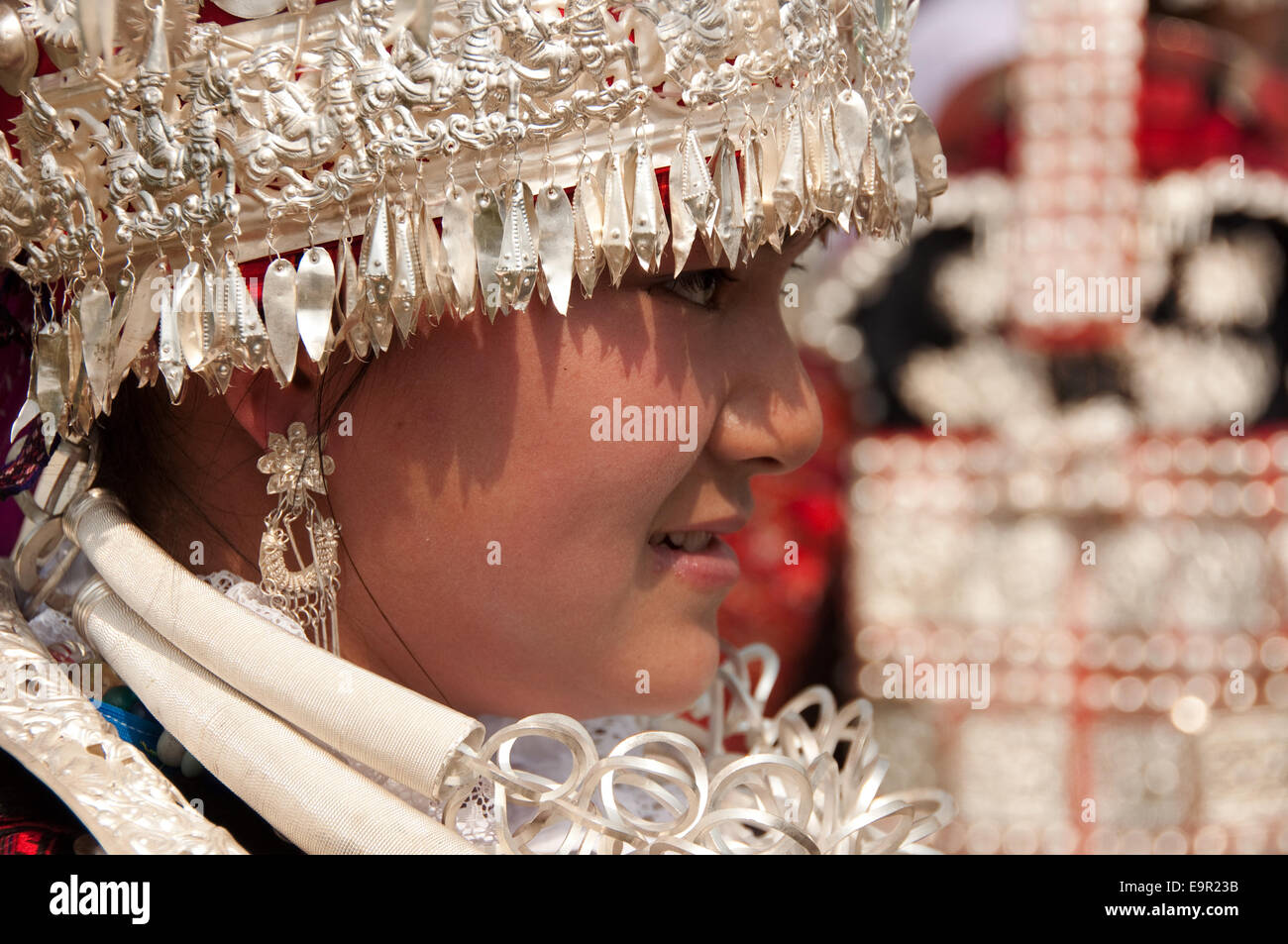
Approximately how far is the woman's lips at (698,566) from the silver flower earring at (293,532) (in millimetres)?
272

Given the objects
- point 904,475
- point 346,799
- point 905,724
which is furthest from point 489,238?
point 905,724

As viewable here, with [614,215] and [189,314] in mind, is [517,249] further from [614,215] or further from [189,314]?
[189,314]

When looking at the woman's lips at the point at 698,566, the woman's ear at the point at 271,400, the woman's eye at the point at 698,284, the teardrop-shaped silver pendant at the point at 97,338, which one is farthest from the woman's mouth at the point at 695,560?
the teardrop-shaped silver pendant at the point at 97,338

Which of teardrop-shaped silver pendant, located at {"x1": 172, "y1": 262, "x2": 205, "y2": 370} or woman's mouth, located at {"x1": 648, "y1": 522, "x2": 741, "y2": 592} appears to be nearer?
teardrop-shaped silver pendant, located at {"x1": 172, "y1": 262, "x2": 205, "y2": 370}

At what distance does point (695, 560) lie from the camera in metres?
1.05

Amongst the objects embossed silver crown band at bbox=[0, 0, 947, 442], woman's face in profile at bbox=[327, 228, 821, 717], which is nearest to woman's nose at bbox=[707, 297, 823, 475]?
woman's face in profile at bbox=[327, 228, 821, 717]

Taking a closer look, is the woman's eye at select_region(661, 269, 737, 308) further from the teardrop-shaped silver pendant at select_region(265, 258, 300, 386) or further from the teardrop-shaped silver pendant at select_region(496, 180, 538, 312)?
the teardrop-shaped silver pendant at select_region(265, 258, 300, 386)

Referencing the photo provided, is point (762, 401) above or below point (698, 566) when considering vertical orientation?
above

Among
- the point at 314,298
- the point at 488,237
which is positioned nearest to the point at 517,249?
the point at 488,237

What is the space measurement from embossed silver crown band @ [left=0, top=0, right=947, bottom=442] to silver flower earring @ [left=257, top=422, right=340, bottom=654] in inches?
3.5

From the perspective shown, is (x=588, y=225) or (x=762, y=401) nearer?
(x=588, y=225)

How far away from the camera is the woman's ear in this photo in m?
0.95

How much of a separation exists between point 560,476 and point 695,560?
0.18 metres

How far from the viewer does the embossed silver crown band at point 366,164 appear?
33.3 inches
